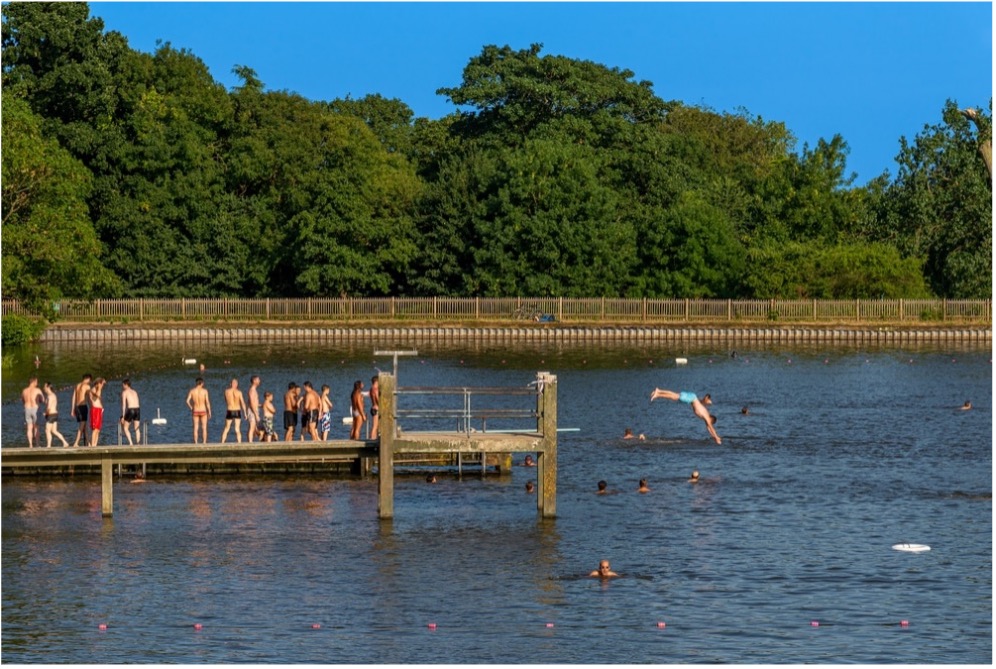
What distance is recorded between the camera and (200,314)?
106 m

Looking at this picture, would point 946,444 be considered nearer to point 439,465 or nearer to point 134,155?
point 439,465

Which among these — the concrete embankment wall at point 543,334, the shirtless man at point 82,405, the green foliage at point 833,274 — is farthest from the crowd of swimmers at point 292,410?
the green foliage at point 833,274

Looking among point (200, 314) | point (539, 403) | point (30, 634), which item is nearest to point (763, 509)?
point (539, 403)

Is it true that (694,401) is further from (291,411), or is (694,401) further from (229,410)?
(229,410)

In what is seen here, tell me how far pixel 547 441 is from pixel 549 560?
3.45 meters

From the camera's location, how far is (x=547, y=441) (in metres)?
39.5

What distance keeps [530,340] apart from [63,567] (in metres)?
65.5

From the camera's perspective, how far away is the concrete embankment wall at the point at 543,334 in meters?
99.4

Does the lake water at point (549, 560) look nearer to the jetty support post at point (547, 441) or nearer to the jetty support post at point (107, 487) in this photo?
the jetty support post at point (107, 487)

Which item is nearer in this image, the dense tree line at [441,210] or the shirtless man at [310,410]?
the shirtless man at [310,410]

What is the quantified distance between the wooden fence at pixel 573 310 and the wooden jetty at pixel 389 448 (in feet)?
210

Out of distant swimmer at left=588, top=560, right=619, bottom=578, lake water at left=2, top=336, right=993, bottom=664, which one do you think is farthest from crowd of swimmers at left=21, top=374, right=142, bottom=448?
distant swimmer at left=588, top=560, right=619, bottom=578

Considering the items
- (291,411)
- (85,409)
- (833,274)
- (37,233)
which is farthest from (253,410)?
(833,274)

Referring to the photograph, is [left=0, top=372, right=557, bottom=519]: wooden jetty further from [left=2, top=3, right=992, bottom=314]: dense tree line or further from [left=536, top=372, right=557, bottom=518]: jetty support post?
[left=2, top=3, right=992, bottom=314]: dense tree line
